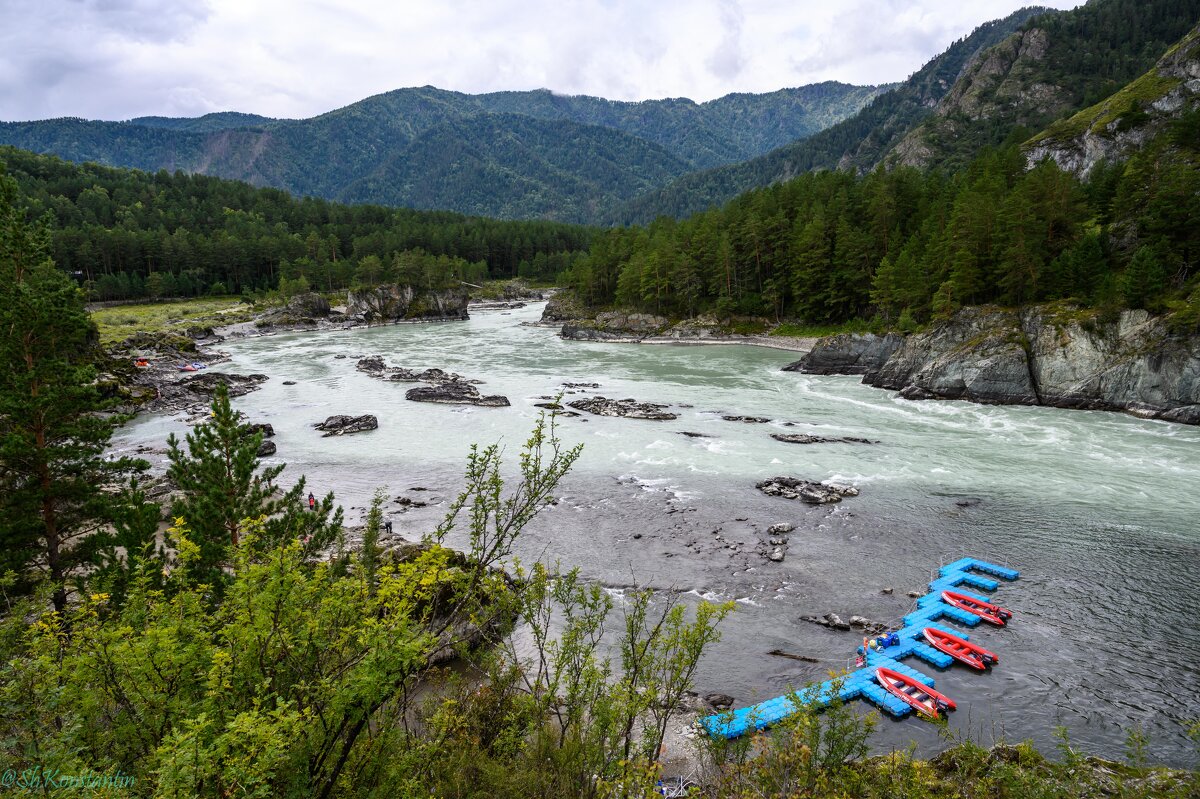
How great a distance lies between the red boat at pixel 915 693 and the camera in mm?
18000

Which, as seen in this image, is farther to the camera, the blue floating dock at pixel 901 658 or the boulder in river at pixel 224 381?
the boulder in river at pixel 224 381

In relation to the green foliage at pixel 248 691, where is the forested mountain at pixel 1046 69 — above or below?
above

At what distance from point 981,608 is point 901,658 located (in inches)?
197

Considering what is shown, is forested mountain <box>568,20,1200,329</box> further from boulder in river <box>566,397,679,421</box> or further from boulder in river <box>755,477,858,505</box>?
boulder in river <box>755,477,858,505</box>

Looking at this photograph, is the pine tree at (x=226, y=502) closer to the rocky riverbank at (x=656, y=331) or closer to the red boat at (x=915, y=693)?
the red boat at (x=915, y=693)

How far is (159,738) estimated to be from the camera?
8250 mm

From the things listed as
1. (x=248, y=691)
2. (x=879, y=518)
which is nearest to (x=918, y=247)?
(x=879, y=518)

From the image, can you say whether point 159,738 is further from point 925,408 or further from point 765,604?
point 925,408

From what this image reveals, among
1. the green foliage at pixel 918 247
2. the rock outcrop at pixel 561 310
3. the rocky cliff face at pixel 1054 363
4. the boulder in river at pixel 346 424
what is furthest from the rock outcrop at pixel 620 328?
the boulder in river at pixel 346 424

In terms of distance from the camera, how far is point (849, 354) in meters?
70.1

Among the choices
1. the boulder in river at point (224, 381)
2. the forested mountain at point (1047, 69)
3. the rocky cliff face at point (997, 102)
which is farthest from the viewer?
the rocky cliff face at point (997, 102)

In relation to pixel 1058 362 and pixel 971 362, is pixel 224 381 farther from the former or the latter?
pixel 1058 362

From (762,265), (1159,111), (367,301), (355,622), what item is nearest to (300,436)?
(355,622)

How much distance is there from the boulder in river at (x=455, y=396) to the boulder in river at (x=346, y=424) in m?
8.76
